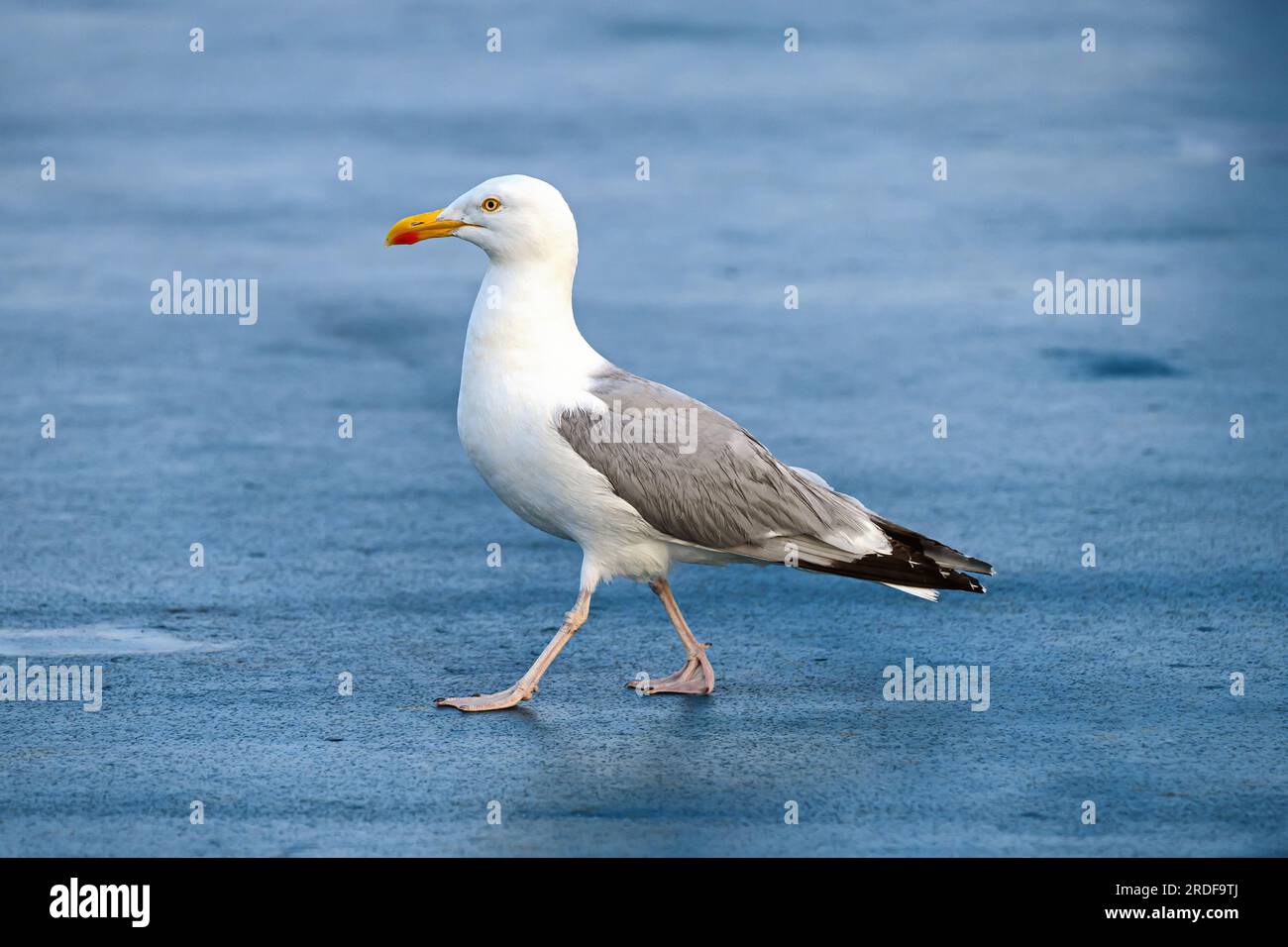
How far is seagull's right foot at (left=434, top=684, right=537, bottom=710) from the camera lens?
6953 mm

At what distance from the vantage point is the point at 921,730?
6754 millimetres

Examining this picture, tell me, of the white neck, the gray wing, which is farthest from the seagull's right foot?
the white neck

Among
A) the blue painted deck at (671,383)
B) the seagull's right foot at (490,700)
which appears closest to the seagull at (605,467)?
the seagull's right foot at (490,700)

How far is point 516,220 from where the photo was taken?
7332 millimetres

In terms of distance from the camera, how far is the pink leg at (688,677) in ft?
23.6

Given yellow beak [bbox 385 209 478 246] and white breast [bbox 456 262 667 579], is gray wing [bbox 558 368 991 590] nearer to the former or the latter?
white breast [bbox 456 262 667 579]

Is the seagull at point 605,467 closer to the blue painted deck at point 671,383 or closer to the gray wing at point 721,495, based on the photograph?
the gray wing at point 721,495

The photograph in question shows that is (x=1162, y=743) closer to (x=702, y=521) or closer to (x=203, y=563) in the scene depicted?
(x=702, y=521)

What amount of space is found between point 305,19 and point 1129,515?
12.0 meters

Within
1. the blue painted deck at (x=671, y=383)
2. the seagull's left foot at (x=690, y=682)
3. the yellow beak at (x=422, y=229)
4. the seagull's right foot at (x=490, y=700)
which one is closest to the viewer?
the blue painted deck at (x=671, y=383)

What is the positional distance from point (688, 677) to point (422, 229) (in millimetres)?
2043

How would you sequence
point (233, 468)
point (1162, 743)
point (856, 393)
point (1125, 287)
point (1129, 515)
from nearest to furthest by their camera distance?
point (1162, 743), point (1129, 515), point (233, 468), point (856, 393), point (1125, 287)

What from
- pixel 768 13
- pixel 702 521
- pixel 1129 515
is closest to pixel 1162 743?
pixel 702 521
